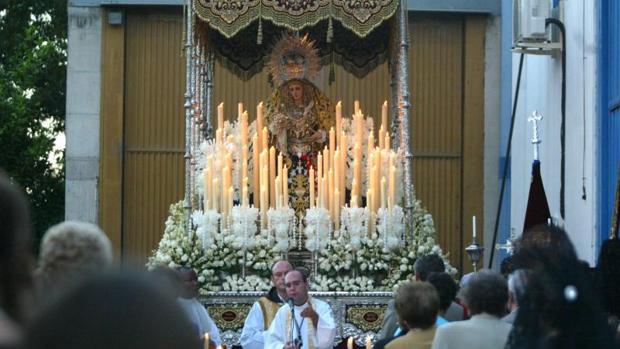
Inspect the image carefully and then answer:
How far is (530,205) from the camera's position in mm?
16438

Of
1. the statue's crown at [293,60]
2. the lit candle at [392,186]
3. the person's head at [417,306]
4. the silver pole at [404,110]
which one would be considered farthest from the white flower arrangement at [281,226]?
the person's head at [417,306]

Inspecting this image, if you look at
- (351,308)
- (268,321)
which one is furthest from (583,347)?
(351,308)

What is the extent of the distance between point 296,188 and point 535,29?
12.1 feet

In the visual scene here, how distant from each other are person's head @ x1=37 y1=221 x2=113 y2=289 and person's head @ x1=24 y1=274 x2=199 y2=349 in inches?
72.8

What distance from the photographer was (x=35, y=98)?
1070 inches

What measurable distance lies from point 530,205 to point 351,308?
355 cm

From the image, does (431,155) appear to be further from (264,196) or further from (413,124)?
(264,196)

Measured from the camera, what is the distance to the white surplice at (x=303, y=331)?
35.6 ft

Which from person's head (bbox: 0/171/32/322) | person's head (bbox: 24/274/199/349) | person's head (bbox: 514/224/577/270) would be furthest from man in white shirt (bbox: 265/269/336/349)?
person's head (bbox: 24/274/199/349)

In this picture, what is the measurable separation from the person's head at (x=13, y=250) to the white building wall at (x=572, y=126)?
493 inches

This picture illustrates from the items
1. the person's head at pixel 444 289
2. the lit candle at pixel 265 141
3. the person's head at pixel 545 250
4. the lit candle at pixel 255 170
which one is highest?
the lit candle at pixel 265 141

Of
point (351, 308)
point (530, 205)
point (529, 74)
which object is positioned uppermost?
point (529, 74)

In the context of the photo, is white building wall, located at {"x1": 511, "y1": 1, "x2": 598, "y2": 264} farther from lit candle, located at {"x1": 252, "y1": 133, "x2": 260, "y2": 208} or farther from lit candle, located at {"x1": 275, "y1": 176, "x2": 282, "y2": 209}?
lit candle, located at {"x1": 252, "y1": 133, "x2": 260, "y2": 208}

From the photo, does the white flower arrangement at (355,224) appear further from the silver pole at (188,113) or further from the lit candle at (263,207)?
the silver pole at (188,113)
